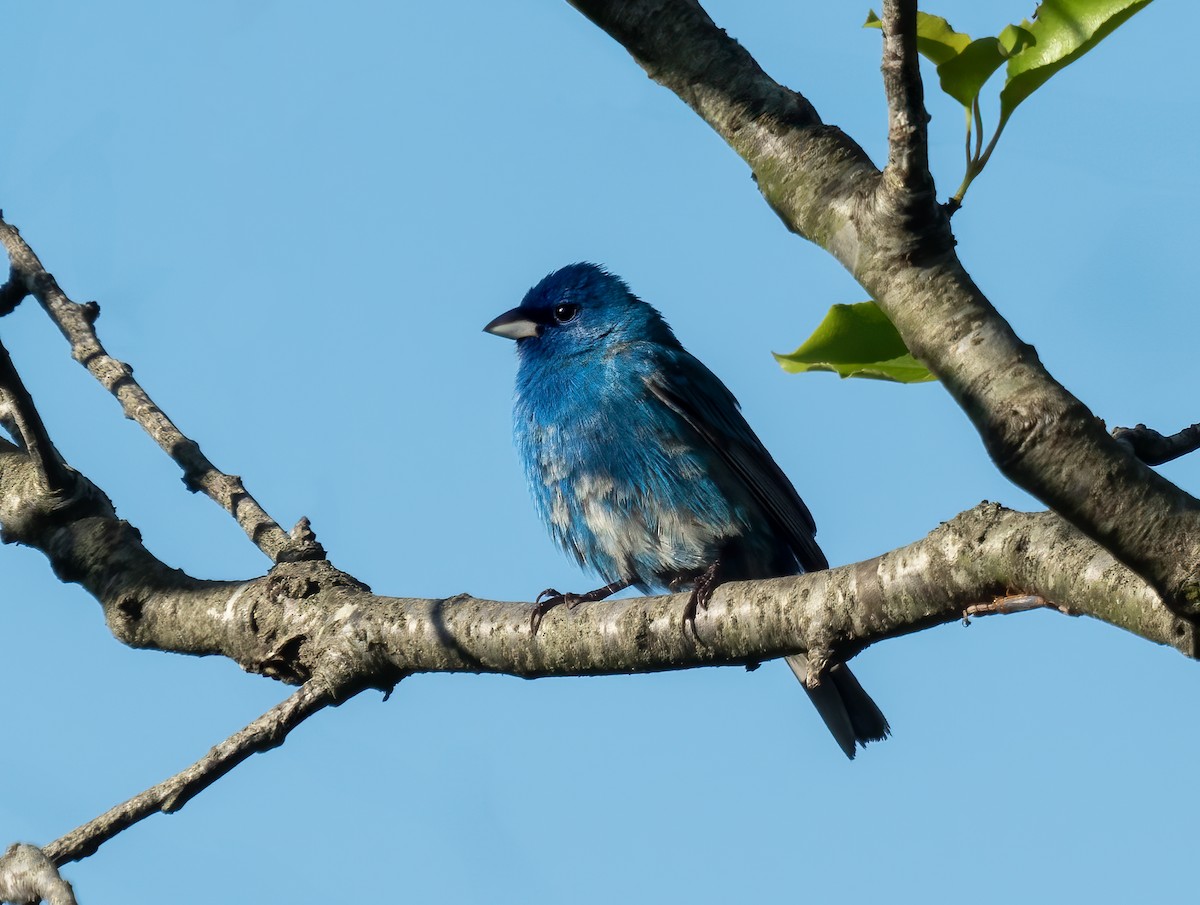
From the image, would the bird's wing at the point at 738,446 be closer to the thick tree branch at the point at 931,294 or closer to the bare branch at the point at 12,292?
the bare branch at the point at 12,292

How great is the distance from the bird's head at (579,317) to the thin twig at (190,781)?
176 inches

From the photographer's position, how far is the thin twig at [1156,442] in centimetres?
286

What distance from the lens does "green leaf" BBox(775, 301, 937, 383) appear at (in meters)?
2.87

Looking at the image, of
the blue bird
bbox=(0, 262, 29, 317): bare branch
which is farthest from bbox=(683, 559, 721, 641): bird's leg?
bbox=(0, 262, 29, 317): bare branch

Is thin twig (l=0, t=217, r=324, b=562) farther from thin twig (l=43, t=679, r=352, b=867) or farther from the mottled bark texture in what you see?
thin twig (l=43, t=679, r=352, b=867)

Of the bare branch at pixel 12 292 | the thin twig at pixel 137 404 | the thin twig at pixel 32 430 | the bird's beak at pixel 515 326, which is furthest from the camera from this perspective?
the bird's beak at pixel 515 326

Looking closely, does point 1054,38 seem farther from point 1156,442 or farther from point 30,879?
point 30,879

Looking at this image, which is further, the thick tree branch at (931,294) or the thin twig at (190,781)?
the thin twig at (190,781)

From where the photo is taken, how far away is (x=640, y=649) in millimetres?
3967

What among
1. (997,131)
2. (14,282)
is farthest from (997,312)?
(14,282)

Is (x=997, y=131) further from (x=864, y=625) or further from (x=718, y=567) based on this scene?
(x=718, y=567)

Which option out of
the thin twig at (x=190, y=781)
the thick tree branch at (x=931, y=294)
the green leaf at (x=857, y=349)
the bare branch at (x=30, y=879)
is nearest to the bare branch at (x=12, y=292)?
the thin twig at (x=190, y=781)

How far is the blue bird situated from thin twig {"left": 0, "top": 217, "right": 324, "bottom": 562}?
74.6 inches

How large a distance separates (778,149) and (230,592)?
2.80 m
